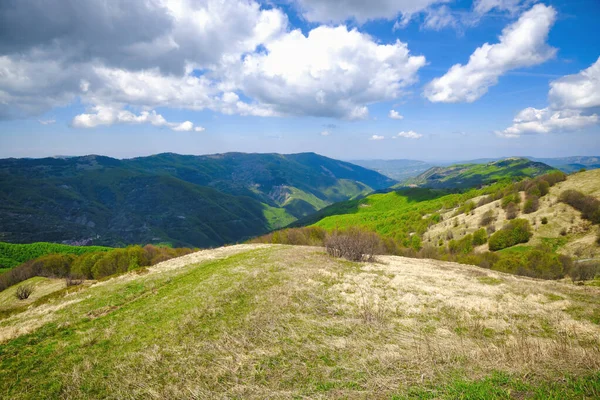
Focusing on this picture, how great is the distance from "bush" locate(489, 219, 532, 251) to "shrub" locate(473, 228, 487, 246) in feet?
14.8

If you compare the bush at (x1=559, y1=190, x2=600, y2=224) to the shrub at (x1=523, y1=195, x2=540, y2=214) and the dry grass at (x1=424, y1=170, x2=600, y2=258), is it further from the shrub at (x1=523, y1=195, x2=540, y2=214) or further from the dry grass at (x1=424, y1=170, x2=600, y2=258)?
the shrub at (x1=523, y1=195, x2=540, y2=214)

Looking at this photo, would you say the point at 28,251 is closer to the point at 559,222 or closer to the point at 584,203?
the point at 559,222

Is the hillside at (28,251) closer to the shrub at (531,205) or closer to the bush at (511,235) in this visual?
the bush at (511,235)

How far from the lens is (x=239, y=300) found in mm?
21609

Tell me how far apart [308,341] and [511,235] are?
97.4 m

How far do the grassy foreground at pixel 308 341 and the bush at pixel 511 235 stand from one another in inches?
2735

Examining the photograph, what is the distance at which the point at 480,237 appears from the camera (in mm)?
93625

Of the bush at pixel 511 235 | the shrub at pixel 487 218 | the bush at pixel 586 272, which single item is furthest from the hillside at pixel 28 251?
the bush at pixel 586 272

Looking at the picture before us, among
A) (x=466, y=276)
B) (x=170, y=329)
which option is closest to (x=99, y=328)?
(x=170, y=329)

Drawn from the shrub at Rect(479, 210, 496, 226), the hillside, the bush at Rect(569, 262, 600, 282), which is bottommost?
the hillside

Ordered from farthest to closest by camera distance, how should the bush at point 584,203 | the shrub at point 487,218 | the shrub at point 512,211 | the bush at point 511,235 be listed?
the shrub at point 487,218 < the shrub at point 512,211 < the bush at point 511,235 < the bush at point 584,203

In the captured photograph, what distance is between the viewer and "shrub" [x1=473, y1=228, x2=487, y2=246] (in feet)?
306

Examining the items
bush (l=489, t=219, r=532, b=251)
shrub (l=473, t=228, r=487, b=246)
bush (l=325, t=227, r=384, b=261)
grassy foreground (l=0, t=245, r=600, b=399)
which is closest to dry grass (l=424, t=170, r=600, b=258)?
shrub (l=473, t=228, r=487, b=246)

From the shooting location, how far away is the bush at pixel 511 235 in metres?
80.7
